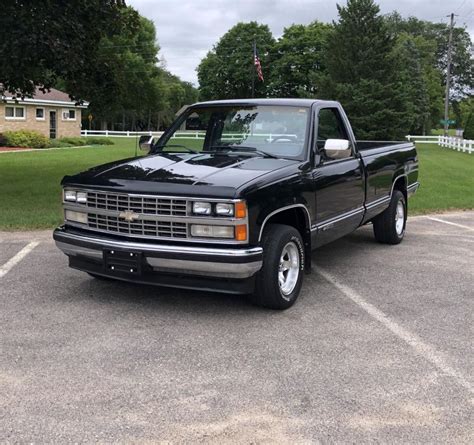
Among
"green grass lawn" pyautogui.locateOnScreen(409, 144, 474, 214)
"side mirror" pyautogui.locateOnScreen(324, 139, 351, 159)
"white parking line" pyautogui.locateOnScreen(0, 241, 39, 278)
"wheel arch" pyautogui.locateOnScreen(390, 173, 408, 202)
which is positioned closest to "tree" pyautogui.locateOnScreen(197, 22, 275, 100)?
"green grass lawn" pyautogui.locateOnScreen(409, 144, 474, 214)

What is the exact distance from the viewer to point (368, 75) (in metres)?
37.7

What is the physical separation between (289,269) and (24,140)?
32478 millimetres

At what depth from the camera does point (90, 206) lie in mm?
5254

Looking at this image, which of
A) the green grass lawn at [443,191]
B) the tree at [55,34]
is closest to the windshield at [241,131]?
the tree at [55,34]

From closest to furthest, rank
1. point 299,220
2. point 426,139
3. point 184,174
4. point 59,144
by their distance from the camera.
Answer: point 184,174 → point 299,220 → point 59,144 → point 426,139

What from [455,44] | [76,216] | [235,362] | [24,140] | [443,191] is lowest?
[235,362]

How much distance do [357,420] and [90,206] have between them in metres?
3.05

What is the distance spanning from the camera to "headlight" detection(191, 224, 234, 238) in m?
4.67

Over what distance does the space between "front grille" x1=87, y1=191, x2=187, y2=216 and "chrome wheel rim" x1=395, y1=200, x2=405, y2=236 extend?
14.3 feet

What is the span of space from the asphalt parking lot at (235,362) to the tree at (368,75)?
105 ft

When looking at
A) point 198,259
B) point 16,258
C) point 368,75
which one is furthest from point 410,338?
point 368,75

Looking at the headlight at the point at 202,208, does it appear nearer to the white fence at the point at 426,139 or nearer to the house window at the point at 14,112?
the white fence at the point at 426,139

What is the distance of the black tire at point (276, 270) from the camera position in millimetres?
4914

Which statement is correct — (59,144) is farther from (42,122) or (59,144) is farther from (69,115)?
(69,115)
